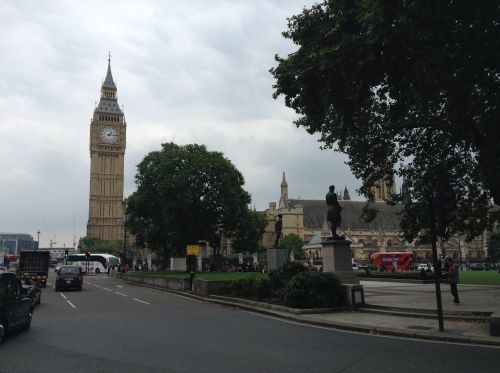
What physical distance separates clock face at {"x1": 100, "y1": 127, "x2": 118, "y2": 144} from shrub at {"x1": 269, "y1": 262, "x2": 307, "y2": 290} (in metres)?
144

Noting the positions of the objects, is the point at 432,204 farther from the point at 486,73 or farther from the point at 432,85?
the point at 486,73

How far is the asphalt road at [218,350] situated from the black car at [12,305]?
1.11 ft

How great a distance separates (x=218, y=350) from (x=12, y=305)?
5457 mm

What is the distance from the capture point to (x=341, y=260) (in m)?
19.9

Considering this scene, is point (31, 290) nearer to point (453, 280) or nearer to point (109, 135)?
point (453, 280)

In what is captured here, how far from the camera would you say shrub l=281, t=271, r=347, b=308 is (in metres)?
16.5

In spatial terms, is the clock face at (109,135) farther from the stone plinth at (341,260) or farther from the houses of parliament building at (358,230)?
the stone plinth at (341,260)

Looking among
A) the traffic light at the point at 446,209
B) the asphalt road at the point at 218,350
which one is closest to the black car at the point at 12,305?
the asphalt road at the point at 218,350

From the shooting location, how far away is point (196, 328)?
13.2m

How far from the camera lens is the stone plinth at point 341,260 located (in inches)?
777

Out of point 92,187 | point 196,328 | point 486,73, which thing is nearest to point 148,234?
point 196,328

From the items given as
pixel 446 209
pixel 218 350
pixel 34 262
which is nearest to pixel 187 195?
pixel 34 262

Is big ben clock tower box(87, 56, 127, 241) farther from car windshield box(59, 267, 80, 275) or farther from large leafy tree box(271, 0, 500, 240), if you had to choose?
large leafy tree box(271, 0, 500, 240)

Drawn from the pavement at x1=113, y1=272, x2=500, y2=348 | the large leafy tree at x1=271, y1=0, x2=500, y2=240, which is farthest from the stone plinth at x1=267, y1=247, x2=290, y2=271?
the large leafy tree at x1=271, y1=0, x2=500, y2=240
